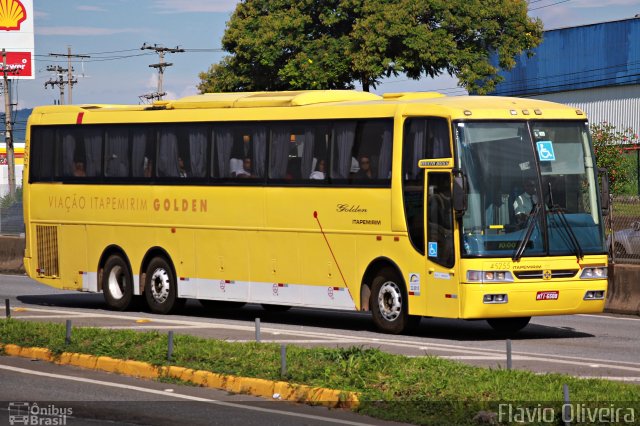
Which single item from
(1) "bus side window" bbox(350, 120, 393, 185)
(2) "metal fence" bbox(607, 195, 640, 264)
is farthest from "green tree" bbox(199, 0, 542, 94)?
(1) "bus side window" bbox(350, 120, 393, 185)

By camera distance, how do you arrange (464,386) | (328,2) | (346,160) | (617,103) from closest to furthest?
1. (464,386)
2. (346,160)
3. (328,2)
4. (617,103)

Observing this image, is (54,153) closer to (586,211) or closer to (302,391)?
(586,211)

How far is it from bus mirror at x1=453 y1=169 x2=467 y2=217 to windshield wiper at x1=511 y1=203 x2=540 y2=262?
941 millimetres

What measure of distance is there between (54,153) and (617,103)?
69.5 metres

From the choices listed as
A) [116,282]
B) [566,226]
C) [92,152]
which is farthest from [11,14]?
[566,226]

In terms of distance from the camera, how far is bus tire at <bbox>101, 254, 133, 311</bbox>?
954 inches

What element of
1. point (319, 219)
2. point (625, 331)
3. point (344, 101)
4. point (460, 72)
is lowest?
point (625, 331)

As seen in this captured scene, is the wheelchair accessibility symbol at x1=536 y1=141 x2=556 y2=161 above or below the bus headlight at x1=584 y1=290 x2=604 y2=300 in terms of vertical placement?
above

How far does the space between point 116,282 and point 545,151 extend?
30.0ft

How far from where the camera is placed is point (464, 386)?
1248 cm

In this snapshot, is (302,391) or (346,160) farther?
(346,160)

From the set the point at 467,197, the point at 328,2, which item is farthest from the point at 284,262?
the point at 328,2

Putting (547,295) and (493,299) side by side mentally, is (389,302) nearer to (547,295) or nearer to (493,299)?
(493,299)

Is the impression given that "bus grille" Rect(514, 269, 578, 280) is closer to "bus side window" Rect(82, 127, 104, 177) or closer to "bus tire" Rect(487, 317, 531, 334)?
"bus tire" Rect(487, 317, 531, 334)
